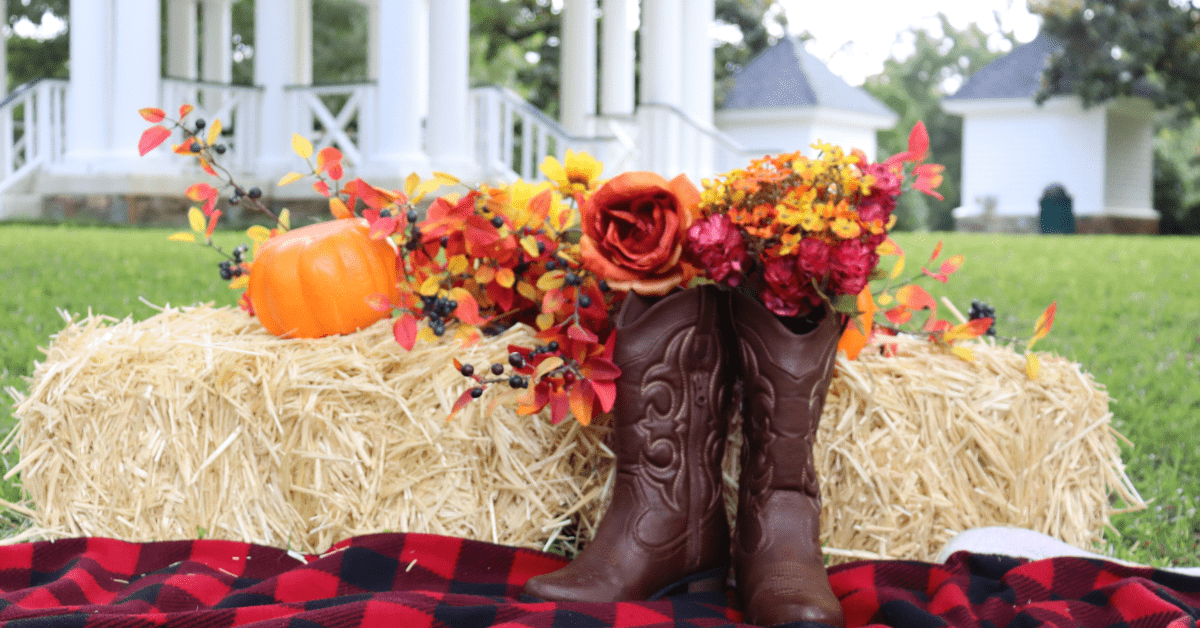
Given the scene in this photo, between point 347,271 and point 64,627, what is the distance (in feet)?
3.04

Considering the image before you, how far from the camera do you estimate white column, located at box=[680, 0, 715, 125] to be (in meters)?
10.7

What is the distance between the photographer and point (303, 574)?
162cm

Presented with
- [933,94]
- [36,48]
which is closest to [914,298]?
[36,48]

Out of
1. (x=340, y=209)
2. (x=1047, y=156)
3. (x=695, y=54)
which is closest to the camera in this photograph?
(x=340, y=209)

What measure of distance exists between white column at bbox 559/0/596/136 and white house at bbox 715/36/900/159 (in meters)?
9.24

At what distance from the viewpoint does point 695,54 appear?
10789mm

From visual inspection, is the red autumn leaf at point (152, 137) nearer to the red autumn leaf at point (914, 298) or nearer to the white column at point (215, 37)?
the red autumn leaf at point (914, 298)

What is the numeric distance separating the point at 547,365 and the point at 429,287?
410mm

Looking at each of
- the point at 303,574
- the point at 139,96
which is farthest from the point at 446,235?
the point at 139,96

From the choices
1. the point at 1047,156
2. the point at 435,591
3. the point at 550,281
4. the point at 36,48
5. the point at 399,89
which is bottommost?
the point at 435,591

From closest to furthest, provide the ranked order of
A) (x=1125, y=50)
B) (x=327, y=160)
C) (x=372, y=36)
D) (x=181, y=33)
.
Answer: (x=327, y=160)
(x=181, y=33)
(x=372, y=36)
(x=1125, y=50)

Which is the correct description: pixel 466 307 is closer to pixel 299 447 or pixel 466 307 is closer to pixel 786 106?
pixel 299 447

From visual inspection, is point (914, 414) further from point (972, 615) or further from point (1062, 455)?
point (972, 615)

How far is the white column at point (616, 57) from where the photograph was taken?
9.52m
